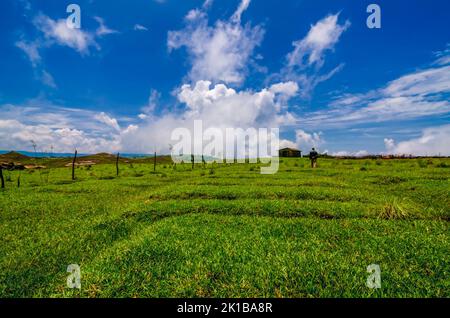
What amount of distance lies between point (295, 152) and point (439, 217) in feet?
289

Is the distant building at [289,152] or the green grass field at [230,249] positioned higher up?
the distant building at [289,152]

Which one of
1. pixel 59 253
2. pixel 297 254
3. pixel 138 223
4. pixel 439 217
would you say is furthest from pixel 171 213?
pixel 439 217

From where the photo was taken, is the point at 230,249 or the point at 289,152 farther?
the point at 289,152

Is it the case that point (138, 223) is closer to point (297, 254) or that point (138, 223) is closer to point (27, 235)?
point (27, 235)

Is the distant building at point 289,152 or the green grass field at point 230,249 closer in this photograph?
the green grass field at point 230,249

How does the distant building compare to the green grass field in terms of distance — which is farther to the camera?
the distant building

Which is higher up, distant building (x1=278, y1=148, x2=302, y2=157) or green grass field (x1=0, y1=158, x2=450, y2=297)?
distant building (x1=278, y1=148, x2=302, y2=157)

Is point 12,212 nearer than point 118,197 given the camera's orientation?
Yes

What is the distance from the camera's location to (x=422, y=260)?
5820 mm

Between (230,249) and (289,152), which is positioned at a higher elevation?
(289,152)
